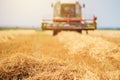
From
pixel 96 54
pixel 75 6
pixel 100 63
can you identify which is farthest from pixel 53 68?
pixel 75 6

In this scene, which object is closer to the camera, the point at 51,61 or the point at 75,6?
the point at 51,61

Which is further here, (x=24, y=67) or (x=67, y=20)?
(x=67, y=20)

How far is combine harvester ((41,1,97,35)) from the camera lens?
14750 millimetres

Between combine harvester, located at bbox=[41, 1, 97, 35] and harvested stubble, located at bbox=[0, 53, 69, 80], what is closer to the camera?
harvested stubble, located at bbox=[0, 53, 69, 80]

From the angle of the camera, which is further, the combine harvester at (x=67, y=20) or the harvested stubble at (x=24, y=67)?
the combine harvester at (x=67, y=20)

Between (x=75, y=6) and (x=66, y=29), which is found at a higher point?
(x=75, y=6)

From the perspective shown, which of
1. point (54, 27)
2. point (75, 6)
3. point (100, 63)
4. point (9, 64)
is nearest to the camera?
point (9, 64)

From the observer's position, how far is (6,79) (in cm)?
417

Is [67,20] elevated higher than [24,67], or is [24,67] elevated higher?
[24,67]

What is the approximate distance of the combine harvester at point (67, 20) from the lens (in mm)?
14750

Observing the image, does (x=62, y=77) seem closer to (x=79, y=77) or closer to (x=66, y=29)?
(x=79, y=77)

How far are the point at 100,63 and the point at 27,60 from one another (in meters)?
1.77

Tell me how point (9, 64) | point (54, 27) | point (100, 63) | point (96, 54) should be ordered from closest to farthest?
point (9, 64)
point (100, 63)
point (96, 54)
point (54, 27)

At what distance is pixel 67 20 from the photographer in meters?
15.0
